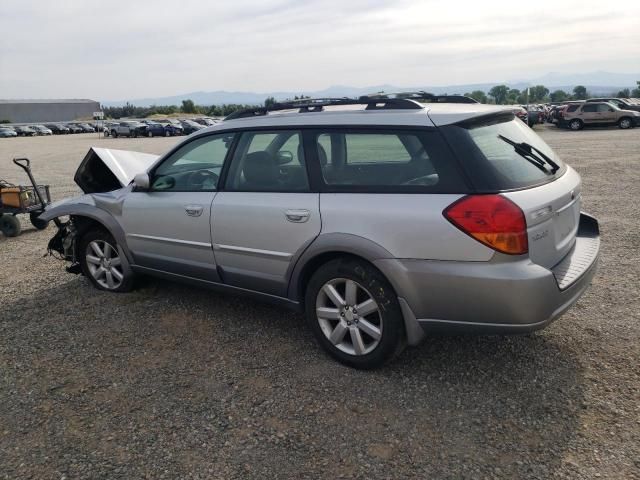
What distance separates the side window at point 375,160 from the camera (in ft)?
10.4

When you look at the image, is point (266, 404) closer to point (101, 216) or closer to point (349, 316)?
point (349, 316)

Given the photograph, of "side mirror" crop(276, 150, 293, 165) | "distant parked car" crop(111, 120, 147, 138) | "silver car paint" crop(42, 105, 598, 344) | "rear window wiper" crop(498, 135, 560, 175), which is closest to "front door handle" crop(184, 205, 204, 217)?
"silver car paint" crop(42, 105, 598, 344)

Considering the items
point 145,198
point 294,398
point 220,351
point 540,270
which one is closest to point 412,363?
point 294,398

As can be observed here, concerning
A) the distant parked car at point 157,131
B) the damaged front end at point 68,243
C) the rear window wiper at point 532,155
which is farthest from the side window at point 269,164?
the distant parked car at point 157,131

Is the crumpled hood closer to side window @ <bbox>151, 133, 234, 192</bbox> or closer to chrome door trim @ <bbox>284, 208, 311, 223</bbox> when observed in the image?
side window @ <bbox>151, 133, 234, 192</bbox>

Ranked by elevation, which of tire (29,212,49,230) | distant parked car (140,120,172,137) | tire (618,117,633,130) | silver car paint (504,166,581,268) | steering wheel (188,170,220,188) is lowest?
tire (618,117,633,130)

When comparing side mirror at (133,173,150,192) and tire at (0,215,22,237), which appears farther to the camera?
tire at (0,215,22,237)

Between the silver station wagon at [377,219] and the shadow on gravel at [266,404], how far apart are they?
1.18ft

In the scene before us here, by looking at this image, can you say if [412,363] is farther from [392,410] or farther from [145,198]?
[145,198]

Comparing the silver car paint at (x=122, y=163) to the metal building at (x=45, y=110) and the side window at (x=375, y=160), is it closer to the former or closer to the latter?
the side window at (x=375, y=160)

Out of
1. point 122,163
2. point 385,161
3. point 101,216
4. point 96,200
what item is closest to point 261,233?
point 385,161

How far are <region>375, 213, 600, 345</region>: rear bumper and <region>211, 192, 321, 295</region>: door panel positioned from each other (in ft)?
2.14

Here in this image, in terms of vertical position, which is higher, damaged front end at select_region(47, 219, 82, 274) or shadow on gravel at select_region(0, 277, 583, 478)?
damaged front end at select_region(47, 219, 82, 274)

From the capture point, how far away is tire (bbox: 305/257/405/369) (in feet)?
10.7
